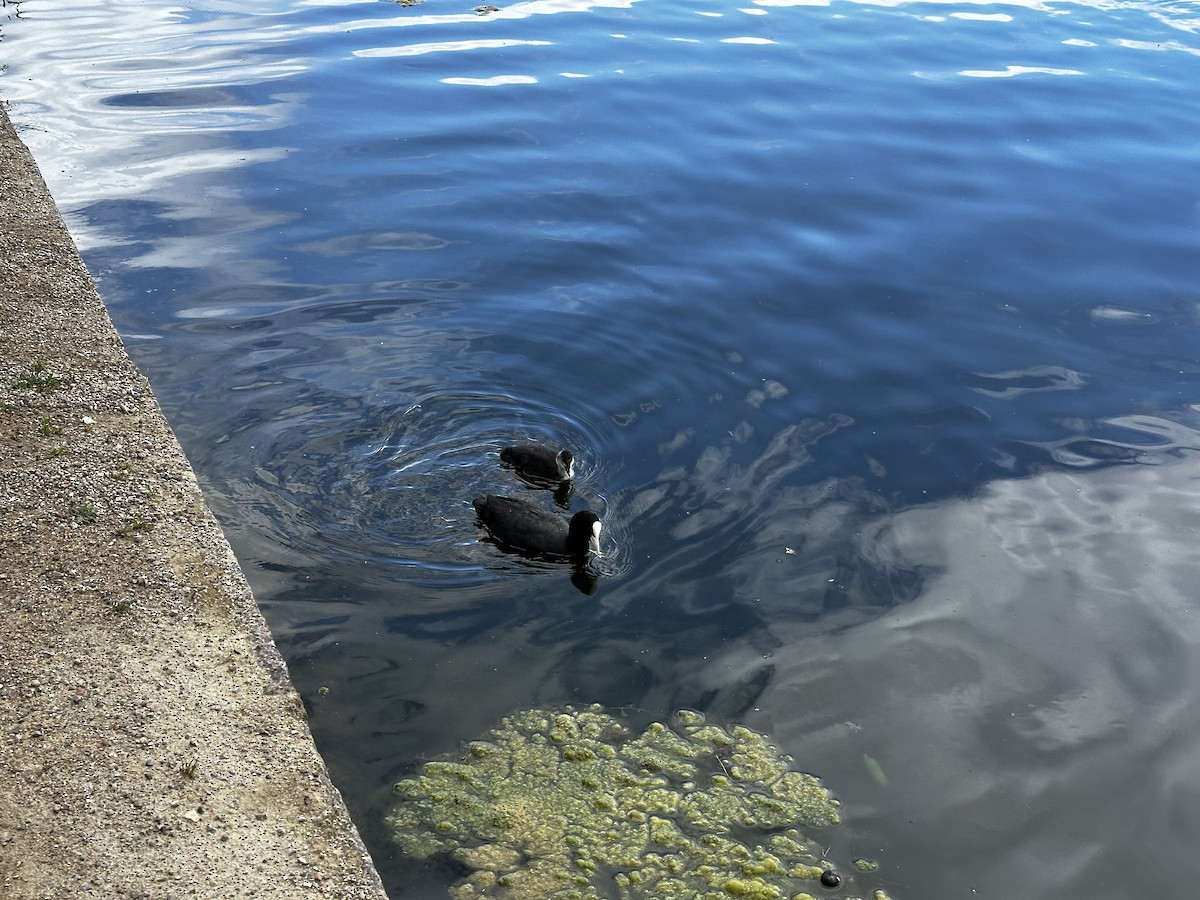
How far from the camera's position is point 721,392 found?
9242 mm

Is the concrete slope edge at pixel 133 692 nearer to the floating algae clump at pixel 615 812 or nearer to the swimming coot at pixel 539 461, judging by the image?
the floating algae clump at pixel 615 812

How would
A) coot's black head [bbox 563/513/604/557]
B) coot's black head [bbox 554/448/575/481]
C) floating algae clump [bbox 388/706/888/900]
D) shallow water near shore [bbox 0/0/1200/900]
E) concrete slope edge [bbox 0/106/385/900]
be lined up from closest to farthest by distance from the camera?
concrete slope edge [bbox 0/106/385/900]
floating algae clump [bbox 388/706/888/900]
shallow water near shore [bbox 0/0/1200/900]
coot's black head [bbox 563/513/604/557]
coot's black head [bbox 554/448/575/481]

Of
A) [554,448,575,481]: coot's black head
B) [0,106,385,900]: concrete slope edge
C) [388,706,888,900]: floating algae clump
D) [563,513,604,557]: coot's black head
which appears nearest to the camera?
[0,106,385,900]: concrete slope edge

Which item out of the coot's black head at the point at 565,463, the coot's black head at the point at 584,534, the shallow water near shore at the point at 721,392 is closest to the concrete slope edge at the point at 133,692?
the shallow water near shore at the point at 721,392

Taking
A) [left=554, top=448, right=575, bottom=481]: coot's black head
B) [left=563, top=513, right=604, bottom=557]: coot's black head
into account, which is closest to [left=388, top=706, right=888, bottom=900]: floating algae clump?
[left=563, top=513, right=604, bottom=557]: coot's black head

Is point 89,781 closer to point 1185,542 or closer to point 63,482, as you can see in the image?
point 63,482

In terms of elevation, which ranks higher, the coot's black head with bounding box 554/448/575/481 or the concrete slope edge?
the concrete slope edge

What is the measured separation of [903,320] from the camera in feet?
34.2

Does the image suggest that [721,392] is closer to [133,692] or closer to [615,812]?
[615,812]

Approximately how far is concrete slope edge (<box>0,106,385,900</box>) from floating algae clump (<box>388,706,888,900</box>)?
91 centimetres

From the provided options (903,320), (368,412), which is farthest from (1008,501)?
(368,412)

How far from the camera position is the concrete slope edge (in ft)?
14.3

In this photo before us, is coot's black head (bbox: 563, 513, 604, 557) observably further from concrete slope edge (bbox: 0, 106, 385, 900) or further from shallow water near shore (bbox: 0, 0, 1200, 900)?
concrete slope edge (bbox: 0, 106, 385, 900)

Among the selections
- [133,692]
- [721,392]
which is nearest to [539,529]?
[721,392]
